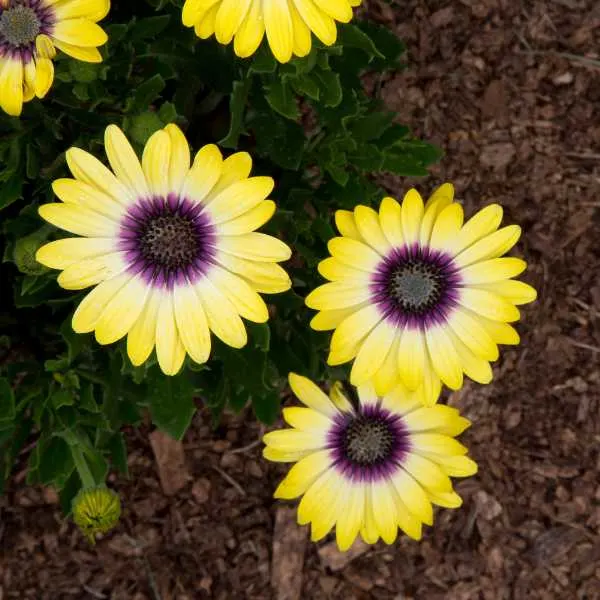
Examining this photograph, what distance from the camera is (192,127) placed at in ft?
8.96

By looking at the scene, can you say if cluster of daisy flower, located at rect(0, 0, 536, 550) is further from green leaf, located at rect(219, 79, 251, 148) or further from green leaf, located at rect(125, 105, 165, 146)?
green leaf, located at rect(219, 79, 251, 148)

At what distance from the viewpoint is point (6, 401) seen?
2193 mm

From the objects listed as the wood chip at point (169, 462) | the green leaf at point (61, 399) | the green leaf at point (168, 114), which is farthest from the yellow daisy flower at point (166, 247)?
the wood chip at point (169, 462)

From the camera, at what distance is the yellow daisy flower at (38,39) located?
1.73 m

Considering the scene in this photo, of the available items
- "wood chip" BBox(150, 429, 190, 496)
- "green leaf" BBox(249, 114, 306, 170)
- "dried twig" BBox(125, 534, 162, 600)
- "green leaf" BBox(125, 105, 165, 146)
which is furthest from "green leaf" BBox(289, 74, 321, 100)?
"dried twig" BBox(125, 534, 162, 600)

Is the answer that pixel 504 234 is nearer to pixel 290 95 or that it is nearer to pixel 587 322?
pixel 290 95

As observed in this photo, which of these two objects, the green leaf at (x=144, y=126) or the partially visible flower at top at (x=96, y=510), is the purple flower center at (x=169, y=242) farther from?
the partially visible flower at top at (x=96, y=510)

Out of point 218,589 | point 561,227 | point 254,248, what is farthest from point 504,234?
Answer: point 218,589

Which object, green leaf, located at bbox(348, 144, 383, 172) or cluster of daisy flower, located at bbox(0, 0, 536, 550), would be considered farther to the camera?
green leaf, located at bbox(348, 144, 383, 172)

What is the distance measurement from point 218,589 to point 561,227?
1648mm

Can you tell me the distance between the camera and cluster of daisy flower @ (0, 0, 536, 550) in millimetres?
1706

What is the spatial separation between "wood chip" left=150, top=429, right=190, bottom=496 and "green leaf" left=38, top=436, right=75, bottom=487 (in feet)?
1.84

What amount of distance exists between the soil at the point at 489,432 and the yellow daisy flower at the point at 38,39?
1423mm

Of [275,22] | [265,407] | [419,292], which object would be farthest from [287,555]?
[275,22]
